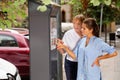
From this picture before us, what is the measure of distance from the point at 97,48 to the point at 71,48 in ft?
3.22

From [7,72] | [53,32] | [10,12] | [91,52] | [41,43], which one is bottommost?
[7,72]

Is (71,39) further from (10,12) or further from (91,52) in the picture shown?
(10,12)

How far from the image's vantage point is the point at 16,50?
10.4m

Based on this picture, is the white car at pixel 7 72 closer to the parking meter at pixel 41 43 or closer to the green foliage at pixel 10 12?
the green foliage at pixel 10 12

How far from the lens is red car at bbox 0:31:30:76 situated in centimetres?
1030

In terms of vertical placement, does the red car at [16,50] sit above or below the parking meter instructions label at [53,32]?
below

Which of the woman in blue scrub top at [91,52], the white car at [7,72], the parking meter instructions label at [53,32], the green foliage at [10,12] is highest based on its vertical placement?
the green foliage at [10,12]

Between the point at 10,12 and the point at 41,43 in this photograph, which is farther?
the point at 10,12

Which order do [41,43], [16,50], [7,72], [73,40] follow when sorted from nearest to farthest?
[41,43] → [73,40] → [7,72] → [16,50]

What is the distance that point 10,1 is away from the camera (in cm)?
530

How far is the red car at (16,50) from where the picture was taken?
406 inches

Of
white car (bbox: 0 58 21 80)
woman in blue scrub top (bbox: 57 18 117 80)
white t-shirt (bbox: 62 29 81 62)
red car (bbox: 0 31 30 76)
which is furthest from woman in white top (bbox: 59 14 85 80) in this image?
red car (bbox: 0 31 30 76)

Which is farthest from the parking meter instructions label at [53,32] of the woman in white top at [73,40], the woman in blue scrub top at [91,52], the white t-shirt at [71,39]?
the white t-shirt at [71,39]

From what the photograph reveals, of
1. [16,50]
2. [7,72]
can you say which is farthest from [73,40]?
[16,50]
